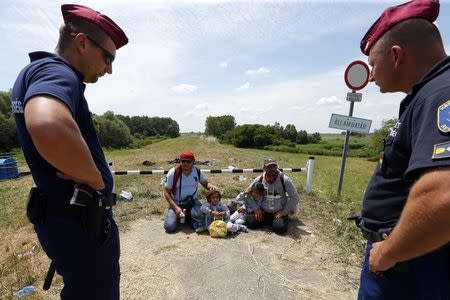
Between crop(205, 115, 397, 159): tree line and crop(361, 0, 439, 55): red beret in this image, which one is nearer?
crop(361, 0, 439, 55): red beret

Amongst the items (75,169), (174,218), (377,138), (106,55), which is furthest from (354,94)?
(377,138)

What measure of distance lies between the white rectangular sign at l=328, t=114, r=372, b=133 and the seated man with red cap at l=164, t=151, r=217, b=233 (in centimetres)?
311

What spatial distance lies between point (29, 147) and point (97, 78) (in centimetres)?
64

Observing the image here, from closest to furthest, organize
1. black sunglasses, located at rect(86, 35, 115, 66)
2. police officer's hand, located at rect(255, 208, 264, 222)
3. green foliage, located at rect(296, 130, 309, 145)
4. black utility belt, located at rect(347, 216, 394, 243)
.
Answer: black utility belt, located at rect(347, 216, 394, 243)
black sunglasses, located at rect(86, 35, 115, 66)
police officer's hand, located at rect(255, 208, 264, 222)
green foliage, located at rect(296, 130, 309, 145)

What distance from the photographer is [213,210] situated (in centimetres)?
596

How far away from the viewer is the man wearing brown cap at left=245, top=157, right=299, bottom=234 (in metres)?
5.93

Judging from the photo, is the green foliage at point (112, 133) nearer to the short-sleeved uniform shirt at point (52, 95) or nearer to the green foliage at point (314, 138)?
the green foliage at point (314, 138)

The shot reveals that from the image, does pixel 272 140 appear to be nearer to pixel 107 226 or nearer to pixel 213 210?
pixel 213 210

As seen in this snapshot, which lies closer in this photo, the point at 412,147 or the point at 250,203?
the point at 412,147

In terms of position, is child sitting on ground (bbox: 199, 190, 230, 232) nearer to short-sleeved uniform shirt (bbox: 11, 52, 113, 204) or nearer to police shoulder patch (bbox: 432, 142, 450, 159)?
short-sleeved uniform shirt (bbox: 11, 52, 113, 204)

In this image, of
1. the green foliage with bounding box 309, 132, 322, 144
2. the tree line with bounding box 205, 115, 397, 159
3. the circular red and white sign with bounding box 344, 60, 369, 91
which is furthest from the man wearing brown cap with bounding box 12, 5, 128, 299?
the green foliage with bounding box 309, 132, 322, 144

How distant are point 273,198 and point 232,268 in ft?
6.52

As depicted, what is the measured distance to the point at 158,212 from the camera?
6840 mm

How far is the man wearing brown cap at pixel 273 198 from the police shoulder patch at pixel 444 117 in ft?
15.5
